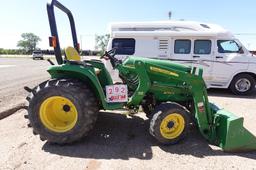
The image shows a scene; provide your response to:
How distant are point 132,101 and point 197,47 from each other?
530cm

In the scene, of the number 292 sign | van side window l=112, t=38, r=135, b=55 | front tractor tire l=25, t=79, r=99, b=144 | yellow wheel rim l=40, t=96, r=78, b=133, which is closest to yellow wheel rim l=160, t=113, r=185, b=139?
the number 292 sign

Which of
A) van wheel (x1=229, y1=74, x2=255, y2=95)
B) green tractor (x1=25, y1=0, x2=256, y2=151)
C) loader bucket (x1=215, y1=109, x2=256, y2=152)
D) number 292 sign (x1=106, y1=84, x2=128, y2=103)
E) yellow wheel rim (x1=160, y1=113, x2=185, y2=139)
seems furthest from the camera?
van wheel (x1=229, y1=74, x2=255, y2=95)

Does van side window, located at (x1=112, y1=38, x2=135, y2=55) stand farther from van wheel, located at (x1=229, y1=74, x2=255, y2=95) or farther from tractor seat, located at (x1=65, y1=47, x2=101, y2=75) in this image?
tractor seat, located at (x1=65, y1=47, x2=101, y2=75)

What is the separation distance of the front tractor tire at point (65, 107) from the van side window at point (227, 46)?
6028mm

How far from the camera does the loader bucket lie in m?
3.49

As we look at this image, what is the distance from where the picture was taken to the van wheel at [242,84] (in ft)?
27.3

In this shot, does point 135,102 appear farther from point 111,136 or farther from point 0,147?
point 0,147

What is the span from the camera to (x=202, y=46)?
8.28m

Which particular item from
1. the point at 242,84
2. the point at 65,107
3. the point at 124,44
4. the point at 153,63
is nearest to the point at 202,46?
the point at 242,84

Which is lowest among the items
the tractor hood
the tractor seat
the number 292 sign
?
the number 292 sign

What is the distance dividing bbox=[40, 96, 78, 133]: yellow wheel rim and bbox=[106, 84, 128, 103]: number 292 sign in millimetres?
613

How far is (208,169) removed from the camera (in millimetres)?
3178

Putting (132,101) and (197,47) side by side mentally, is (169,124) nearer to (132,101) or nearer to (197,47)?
(132,101)

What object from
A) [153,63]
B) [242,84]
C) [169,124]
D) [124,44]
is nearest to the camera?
[169,124]
